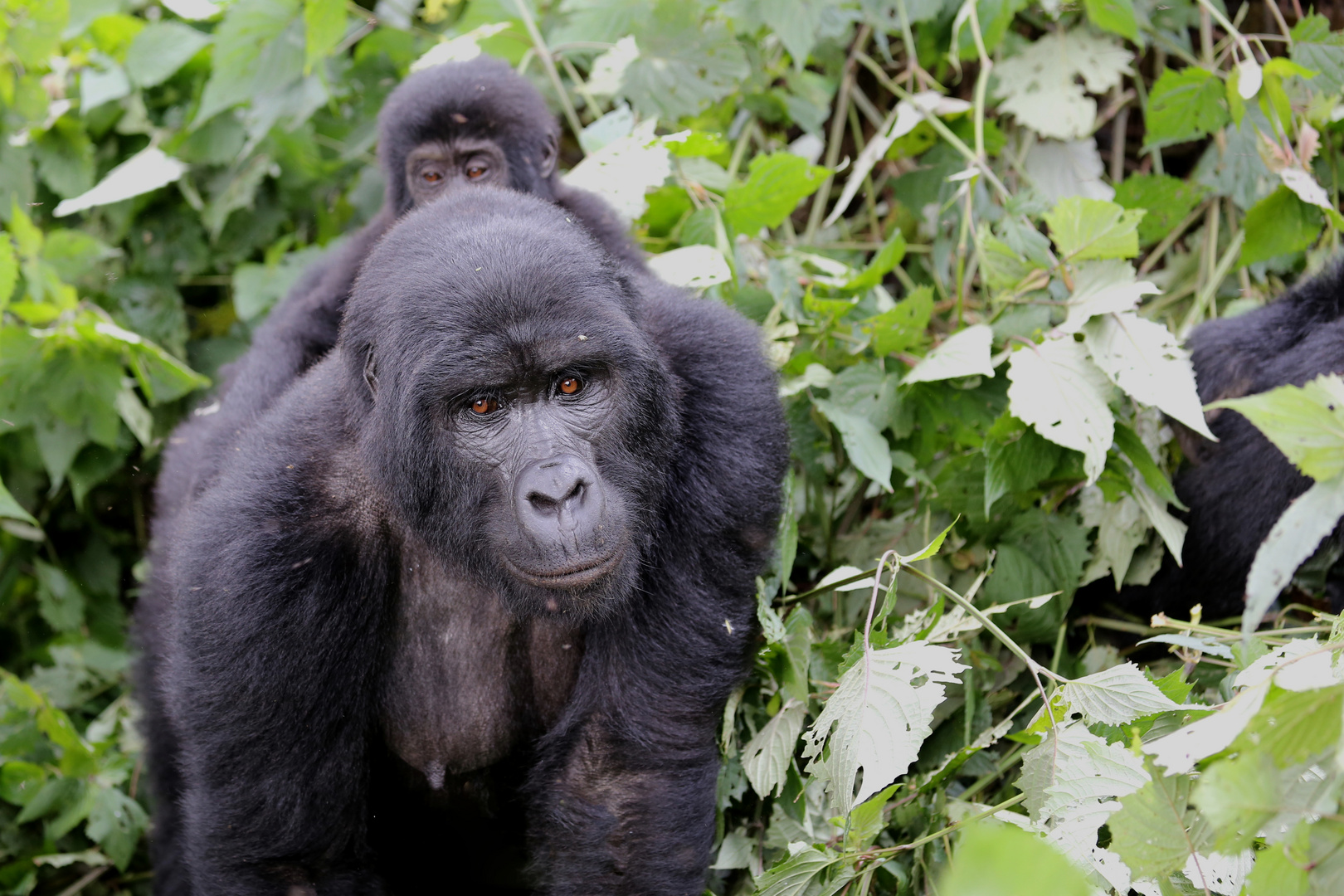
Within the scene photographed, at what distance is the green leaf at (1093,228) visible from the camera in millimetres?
3094

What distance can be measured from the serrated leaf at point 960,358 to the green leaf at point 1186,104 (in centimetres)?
113

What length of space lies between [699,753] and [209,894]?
1121 mm

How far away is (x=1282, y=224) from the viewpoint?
3.75 meters

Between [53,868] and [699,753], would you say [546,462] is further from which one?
[53,868]

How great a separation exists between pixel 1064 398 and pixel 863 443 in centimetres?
55

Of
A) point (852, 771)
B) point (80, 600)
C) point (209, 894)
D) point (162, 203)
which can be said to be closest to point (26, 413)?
point (80, 600)

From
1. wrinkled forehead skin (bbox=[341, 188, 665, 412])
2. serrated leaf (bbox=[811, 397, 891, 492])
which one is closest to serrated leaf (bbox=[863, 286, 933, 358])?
serrated leaf (bbox=[811, 397, 891, 492])

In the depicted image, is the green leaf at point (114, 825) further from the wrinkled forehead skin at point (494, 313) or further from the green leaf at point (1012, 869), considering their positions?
the green leaf at point (1012, 869)

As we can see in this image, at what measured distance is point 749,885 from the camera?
10.0ft

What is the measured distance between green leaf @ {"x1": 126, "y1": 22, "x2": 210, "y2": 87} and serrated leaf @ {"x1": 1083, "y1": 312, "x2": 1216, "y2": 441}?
11.8 feet

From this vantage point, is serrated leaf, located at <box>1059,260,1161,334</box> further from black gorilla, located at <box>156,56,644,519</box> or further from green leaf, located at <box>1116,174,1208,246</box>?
black gorilla, located at <box>156,56,644,519</box>

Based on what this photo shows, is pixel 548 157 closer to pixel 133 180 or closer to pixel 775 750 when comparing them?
pixel 133 180

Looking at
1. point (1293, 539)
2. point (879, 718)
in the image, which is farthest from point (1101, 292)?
point (1293, 539)

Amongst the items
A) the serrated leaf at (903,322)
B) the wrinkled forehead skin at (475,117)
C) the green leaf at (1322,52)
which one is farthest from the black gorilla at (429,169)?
the green leaf at (1322,52)
